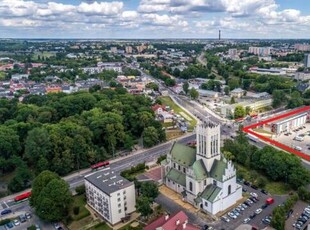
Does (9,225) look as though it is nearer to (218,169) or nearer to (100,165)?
(100,165)

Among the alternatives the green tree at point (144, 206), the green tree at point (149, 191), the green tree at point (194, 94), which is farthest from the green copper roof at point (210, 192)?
the green tree at point (194, 94)

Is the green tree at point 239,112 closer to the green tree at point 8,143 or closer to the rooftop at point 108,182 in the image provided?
the rooftop at point 108,182

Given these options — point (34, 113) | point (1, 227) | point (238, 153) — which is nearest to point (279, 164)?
point (238, 153)

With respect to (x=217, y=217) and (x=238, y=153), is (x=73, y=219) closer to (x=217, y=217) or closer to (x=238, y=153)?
(x=217, y=217)

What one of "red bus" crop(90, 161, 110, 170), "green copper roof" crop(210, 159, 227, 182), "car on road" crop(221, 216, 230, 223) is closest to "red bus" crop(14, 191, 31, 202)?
"red bus" crop(90, 161, 110, 170)

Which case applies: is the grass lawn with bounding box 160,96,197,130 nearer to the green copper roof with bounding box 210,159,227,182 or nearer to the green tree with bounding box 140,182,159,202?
the green copper roof with bounding box 210,159,227,182
